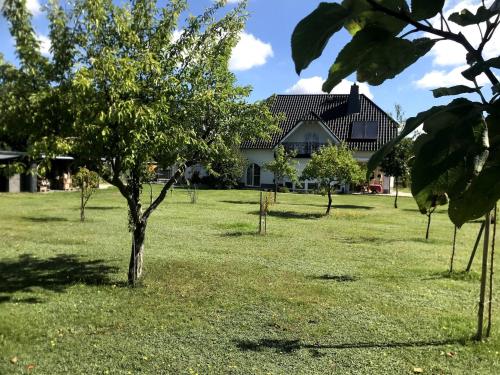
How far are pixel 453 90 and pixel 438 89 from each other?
0.12ft

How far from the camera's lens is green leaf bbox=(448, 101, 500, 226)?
2.08 feet

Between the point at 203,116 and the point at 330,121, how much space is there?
110ft

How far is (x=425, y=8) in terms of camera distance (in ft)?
1.99

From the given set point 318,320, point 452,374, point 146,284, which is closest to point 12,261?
point 146,284

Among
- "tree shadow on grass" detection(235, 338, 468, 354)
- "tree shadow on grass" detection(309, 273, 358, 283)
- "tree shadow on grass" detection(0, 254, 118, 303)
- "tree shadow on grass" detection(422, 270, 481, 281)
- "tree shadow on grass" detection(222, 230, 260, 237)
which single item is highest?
"tree shadow on grass" detection(222, 230, 260, 237)

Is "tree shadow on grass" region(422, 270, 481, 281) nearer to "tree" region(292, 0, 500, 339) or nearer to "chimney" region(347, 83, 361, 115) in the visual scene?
"tree" region(292, 0, 500, 339)

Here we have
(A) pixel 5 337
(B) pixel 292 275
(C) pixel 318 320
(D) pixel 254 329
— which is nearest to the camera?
(A) pixel 5 337

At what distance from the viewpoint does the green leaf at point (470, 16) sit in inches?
25.3

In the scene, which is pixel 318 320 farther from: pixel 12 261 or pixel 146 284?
pixel 12 261

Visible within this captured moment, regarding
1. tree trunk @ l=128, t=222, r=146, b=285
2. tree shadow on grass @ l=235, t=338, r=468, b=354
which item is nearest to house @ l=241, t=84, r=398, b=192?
tree trunk @ l=128, t=222, r=146, b=285

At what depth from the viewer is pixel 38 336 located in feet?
19.6

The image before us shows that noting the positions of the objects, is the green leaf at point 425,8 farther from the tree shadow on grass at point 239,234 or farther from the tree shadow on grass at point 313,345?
the tree shadow on grass at point 239,234

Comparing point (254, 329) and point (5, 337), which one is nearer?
point (5, 337)

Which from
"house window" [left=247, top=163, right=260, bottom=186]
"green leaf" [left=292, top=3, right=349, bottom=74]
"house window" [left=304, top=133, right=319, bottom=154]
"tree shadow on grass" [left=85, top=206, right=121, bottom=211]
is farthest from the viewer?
"house window" [left=247, top=163, right=260, bottom=186]
